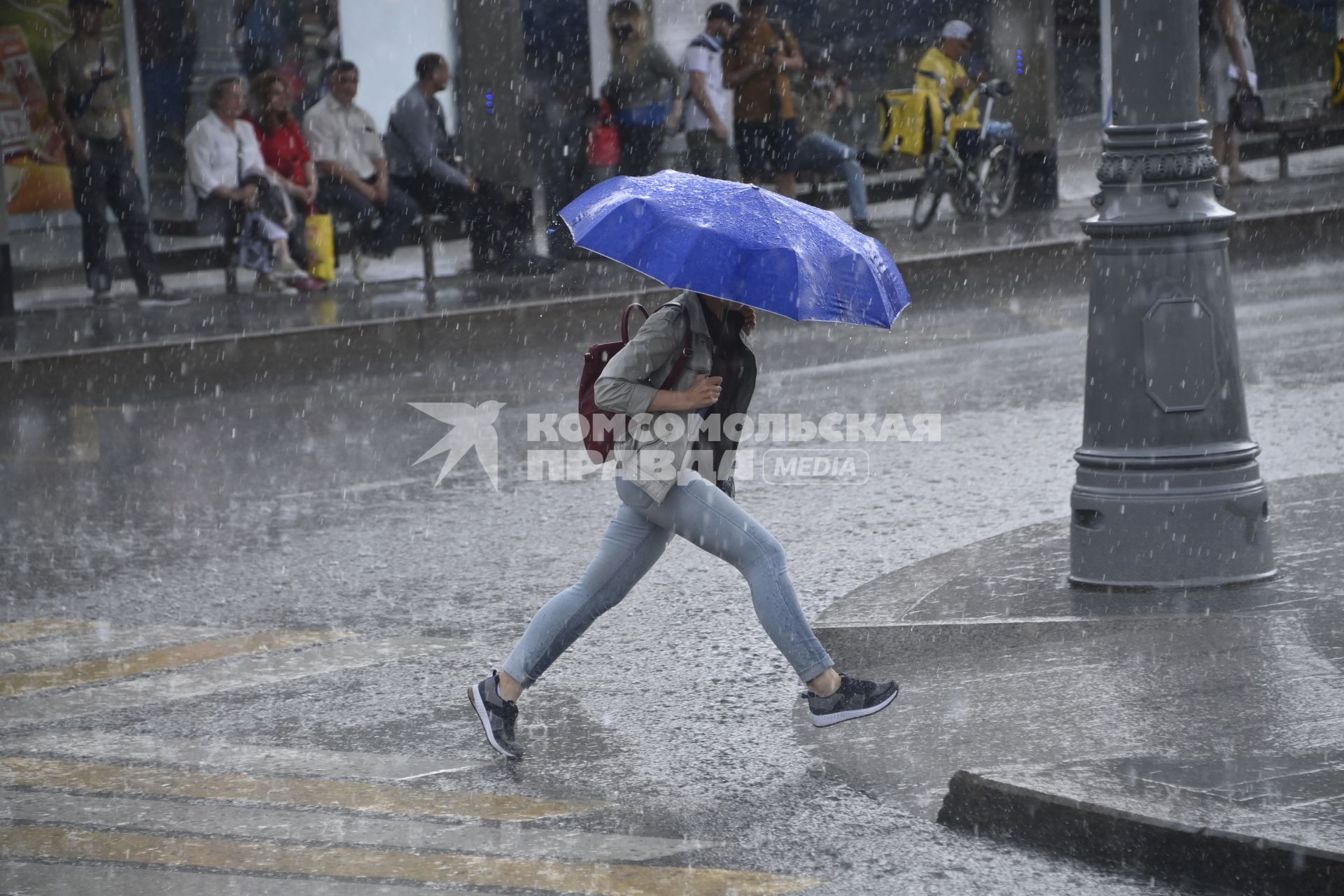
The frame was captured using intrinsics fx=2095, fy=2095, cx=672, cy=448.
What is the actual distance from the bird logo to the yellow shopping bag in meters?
4.64

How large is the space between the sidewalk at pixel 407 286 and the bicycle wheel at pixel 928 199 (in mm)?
163

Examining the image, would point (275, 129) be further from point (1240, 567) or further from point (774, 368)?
point (1240, 567)

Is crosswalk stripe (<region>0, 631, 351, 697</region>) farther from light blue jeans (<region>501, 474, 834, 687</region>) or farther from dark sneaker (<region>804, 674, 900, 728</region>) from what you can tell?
dark sneaker (<region>804, 674, 900, 728</region>)

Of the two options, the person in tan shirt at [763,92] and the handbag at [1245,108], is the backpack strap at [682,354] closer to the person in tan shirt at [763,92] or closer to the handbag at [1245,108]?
the person in tan shirt at [763,92]

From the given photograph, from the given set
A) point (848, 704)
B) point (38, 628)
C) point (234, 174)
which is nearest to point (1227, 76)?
point (234, 174)

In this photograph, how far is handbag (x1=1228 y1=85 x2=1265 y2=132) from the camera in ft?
69.2

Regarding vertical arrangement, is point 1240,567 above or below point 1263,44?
below

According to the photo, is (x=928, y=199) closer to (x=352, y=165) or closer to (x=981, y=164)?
(x=981, y=164)

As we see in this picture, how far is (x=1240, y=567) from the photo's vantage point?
693cm

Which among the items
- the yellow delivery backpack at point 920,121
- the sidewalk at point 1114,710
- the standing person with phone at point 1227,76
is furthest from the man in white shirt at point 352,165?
the sidewalk at point 1114,710

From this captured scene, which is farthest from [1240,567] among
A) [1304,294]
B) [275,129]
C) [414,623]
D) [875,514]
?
[275,129]

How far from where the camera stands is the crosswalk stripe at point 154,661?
21.9 ft

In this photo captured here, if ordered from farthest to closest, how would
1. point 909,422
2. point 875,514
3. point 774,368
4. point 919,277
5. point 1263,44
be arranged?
1. point 1263,44
2. point 919,277
3. point 774,368
4. point 909,422
5. point 875,514

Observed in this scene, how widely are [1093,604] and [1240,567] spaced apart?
54 centimetres
